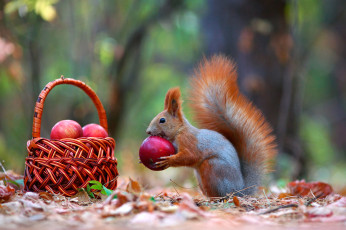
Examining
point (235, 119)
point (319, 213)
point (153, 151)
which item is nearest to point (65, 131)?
point (153, 151)

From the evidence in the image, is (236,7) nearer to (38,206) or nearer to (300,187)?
(300,187)

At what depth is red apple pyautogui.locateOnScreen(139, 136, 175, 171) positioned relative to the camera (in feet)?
6.76

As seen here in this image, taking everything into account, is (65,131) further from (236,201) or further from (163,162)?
(236,201)

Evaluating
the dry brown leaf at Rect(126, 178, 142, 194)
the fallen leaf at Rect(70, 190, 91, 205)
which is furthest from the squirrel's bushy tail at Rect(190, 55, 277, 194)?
the fallen leaf at Rect(70, 190, 91, 205)

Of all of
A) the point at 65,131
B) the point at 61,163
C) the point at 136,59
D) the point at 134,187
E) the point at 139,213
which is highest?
the point at 136,59

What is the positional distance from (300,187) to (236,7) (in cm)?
255

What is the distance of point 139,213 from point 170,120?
85cm

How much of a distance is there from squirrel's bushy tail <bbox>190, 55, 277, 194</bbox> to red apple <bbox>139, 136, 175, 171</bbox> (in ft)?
1.39

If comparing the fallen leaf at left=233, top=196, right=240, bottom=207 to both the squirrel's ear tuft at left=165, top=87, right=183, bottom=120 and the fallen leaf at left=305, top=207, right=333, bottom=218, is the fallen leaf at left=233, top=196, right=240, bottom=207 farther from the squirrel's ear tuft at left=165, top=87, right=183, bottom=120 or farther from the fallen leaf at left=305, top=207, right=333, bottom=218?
the squirrel's ear tuft at left=165, top=87, right=183, bottom=120

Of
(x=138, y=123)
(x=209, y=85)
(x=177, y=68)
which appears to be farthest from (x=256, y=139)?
(x=177, y=68)

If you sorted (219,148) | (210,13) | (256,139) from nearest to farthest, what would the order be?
(219,148) → (256,139) → (210,13)

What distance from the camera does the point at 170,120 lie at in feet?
7.42

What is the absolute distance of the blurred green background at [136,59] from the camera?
170 inches

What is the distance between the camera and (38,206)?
164 cm
